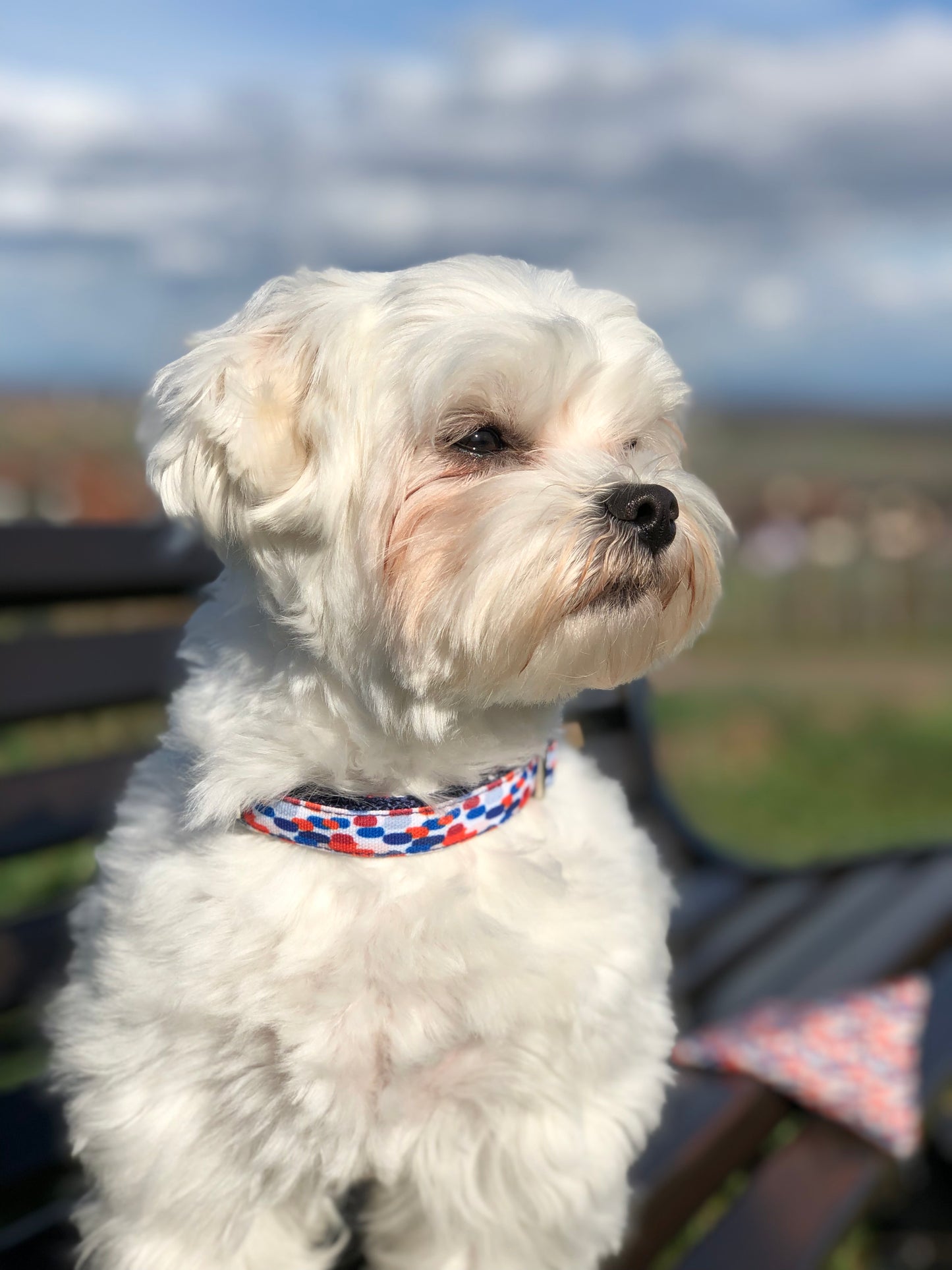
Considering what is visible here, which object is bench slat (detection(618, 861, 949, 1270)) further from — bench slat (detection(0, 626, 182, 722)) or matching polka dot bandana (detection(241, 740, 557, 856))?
bench slat (detection(0, 626, 182, 722))

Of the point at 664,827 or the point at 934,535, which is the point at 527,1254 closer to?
the point at 664,827

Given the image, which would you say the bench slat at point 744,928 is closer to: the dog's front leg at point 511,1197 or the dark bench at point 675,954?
the dark bench at point 675,954

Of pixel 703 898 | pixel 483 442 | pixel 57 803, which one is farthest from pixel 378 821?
pixel 703 898

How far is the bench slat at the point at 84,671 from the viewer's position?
2.19 metres

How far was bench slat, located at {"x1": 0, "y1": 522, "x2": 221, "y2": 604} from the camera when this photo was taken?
2.12 m

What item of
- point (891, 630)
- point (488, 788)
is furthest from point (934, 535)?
point (488, 788)

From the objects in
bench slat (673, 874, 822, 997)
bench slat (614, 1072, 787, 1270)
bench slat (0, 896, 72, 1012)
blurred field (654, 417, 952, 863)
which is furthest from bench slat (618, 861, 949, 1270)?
blurred field (654, 417, 952, 863)

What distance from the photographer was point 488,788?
1.46 meters

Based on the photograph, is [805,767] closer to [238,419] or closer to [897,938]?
[897,938]

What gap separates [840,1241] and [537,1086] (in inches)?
37.4

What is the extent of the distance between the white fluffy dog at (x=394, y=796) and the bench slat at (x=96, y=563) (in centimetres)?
61

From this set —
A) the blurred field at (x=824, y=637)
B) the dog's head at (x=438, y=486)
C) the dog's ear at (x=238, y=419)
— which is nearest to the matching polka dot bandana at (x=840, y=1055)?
the dog's head at (x=438, y=486)

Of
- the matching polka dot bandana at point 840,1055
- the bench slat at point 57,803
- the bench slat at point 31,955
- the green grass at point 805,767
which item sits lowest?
the green grass at point 805,767

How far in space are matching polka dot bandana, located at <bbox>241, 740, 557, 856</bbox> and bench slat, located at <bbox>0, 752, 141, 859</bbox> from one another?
0.91 meters
